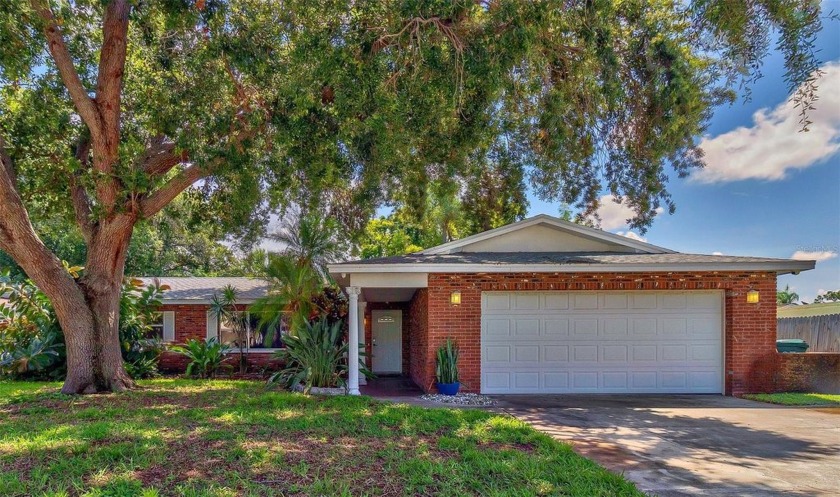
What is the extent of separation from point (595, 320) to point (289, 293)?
6736mm

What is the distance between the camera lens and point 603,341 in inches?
412

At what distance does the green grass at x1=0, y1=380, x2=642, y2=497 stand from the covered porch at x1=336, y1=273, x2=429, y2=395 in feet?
7.71

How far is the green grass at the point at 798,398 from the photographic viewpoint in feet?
29.9

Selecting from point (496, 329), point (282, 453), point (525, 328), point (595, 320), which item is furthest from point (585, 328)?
point (282, 453)

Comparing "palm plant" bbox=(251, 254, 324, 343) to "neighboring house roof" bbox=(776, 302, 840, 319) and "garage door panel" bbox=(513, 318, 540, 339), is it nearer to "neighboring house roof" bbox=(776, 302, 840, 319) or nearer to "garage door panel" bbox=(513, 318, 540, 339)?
"garage door panel" bbox=(513, 318, 540, 339)

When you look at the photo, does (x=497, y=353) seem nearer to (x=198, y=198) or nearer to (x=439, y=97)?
(x=439, y=97)

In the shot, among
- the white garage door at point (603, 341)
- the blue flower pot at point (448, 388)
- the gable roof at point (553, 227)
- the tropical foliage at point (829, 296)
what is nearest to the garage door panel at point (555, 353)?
the white garage door at point (603, 341)

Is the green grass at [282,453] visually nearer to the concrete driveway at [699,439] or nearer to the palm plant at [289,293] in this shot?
the concrete driveway at [699,439]

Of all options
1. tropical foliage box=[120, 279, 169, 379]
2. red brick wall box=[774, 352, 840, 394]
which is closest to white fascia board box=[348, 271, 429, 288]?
tropical foliage box=[120, 279, 169, 379]

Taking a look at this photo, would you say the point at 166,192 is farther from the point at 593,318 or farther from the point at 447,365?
the point at 593,318

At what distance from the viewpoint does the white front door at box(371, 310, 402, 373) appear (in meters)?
15.7

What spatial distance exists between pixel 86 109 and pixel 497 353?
356 inches

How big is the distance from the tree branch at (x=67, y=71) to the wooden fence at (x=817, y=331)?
1769cm

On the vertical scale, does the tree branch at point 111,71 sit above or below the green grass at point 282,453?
above
